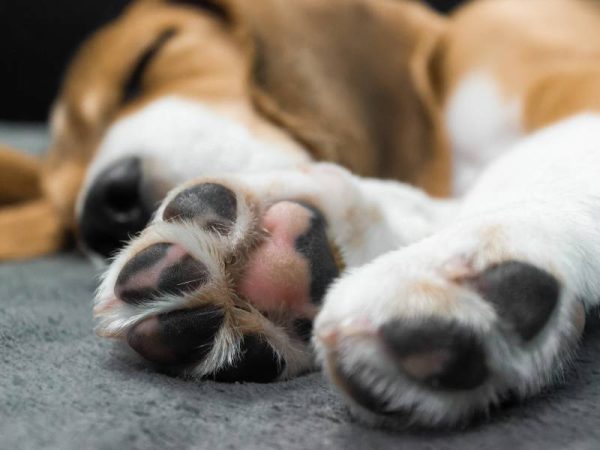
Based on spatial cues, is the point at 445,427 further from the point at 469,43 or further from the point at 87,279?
the point at 469,43

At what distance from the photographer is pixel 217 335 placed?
1.76ft

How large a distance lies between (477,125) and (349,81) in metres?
0.23

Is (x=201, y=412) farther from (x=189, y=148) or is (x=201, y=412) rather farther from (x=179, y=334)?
(x=189, y=148)

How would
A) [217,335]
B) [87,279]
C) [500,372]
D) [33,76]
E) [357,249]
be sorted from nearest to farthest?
1. [500,372]
2. [217,335]
3. [357,249]
4. [87,279]
5. [33,76]

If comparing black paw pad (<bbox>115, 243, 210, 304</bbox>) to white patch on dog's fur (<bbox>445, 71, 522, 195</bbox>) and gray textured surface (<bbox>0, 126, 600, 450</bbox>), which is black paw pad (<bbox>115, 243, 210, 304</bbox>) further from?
white patch on dog's fur (<bbox>445, 71, 522, 195</bbox>)

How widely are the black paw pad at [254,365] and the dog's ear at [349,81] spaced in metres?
0.56

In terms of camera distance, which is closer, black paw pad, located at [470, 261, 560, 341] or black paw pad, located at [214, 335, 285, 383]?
black paw pad, located at [470, 261, 560, 341]

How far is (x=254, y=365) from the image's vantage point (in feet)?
1.85

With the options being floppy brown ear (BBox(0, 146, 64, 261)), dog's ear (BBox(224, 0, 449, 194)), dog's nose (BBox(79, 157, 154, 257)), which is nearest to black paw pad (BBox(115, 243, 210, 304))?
dog's nose (BBox(79, 157, 154, 257))

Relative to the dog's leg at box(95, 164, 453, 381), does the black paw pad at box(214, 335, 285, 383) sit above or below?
below

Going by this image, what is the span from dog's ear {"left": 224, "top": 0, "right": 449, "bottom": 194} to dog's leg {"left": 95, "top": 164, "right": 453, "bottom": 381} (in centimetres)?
48

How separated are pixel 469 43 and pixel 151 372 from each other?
95 cm

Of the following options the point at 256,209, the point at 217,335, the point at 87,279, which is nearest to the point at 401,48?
the point at 87,279

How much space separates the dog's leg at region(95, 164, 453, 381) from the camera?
538mm
